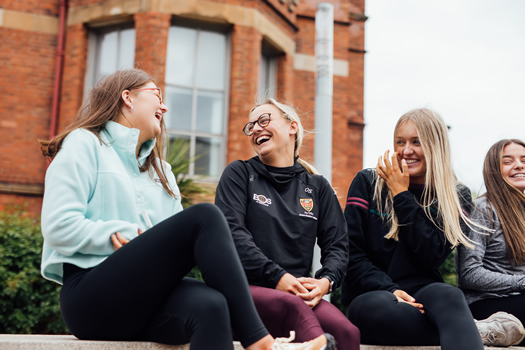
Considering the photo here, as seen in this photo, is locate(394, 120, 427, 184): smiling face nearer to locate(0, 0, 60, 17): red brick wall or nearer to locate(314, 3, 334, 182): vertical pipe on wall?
locate(314, 3, 334, 182): vertical pipe on wall

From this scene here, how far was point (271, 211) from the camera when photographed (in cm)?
298

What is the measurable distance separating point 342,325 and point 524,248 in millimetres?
1590

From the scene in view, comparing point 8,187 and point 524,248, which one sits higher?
point 8,187

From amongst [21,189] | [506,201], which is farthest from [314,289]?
[21,189]

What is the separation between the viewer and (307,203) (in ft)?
10.2

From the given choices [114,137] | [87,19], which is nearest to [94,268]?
[114,137]

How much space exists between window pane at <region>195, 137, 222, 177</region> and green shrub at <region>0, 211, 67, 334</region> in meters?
3.79

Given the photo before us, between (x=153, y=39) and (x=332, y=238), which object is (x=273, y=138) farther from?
(x=153, y=39)

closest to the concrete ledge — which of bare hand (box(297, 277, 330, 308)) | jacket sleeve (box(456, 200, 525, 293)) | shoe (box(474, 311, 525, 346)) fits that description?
bare hand (box(297, 277, 330, 308))

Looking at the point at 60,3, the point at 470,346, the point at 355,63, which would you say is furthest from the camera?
the point at 355,63

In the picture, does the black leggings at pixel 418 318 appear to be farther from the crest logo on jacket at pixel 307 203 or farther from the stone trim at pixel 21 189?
the stone trim at pixel 21 189

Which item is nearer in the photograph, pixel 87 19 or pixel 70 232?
pixel 70 232

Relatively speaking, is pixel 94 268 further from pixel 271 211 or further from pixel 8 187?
pixel 8 187

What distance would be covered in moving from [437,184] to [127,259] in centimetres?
199
